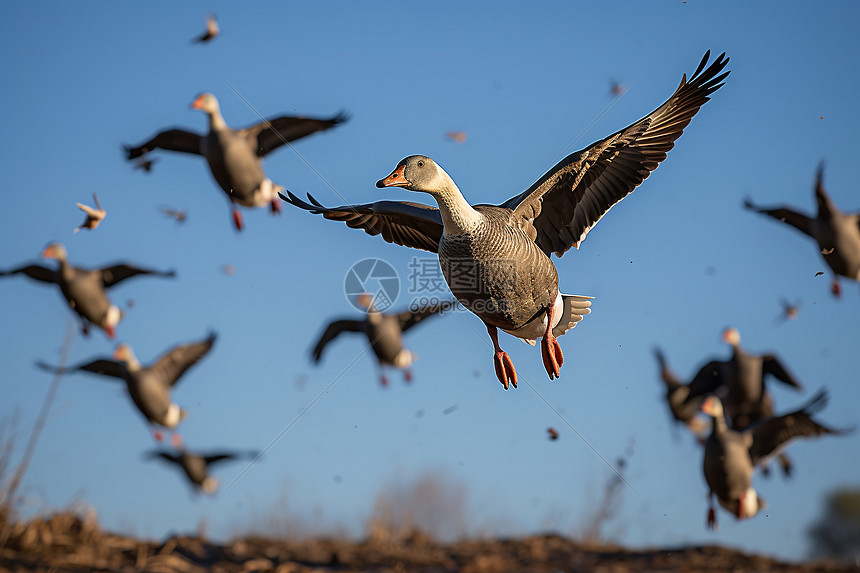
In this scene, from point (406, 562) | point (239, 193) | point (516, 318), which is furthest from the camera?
point (239, 193)

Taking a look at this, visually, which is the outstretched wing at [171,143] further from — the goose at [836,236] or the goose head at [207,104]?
the goose at [836,236]

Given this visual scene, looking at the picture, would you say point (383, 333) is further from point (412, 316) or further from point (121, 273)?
point (121, 273)

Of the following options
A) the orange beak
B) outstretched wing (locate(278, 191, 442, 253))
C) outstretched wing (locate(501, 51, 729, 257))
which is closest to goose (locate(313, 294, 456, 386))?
outstretched wing (locate(278, 191, 442, 253))

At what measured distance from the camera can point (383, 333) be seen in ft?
42.9

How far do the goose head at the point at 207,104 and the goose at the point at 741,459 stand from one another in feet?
24.2

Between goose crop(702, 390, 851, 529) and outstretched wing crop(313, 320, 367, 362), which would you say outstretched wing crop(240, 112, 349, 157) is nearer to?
outstretched wing crop(313, 320, 367, 362)

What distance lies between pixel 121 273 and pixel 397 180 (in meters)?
6.17

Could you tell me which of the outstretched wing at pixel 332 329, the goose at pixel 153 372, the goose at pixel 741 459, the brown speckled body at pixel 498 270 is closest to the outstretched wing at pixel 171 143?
the goose at pixel 153 372

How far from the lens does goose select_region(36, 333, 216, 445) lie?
1095cm

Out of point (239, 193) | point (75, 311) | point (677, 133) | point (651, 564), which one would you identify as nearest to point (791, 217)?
point (677, 133)

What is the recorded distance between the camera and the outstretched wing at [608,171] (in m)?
6.72

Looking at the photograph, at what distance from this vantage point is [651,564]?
7617 mm

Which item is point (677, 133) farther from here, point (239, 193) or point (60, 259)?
point (60, 259)

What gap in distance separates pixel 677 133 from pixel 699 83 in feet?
1.45
